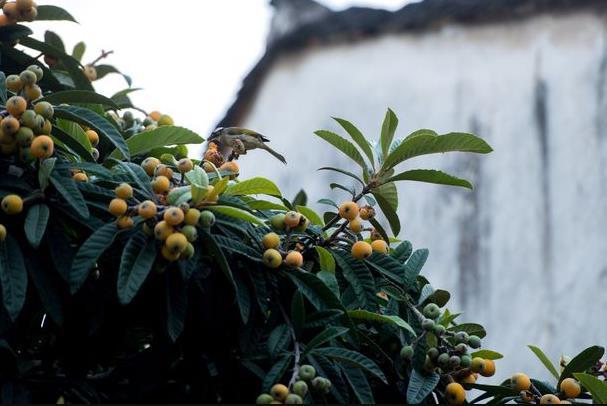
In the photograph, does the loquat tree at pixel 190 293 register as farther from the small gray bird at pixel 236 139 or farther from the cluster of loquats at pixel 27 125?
the small gray bird at pixel 236 139

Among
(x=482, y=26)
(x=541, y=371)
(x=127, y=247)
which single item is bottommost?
(x=541, y=371)

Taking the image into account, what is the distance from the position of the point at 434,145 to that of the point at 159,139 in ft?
1.59

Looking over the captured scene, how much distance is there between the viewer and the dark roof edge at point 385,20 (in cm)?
620

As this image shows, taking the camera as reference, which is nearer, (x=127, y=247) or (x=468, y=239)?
(x=127, y=247)

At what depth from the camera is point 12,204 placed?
1.59 meters

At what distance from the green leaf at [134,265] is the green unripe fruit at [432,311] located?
50 centimetres

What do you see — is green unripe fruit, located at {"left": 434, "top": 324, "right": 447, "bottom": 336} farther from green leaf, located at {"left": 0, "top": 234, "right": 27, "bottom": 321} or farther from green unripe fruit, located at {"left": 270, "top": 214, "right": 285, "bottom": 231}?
green leaf, located at {"left": 0, "top": 234, "right": 27, "bottom": 321}

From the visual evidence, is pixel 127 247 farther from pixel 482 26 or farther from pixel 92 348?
pixel 482 26

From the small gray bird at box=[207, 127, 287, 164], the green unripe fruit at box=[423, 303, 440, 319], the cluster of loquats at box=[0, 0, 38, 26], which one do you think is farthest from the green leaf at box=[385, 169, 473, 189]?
the cluster of loquats at box=[0, 0, 38, 26]

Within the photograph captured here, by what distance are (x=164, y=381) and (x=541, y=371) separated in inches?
155

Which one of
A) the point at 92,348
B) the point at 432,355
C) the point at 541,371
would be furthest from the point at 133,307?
the point at 541,371

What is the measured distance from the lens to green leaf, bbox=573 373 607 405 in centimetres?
174

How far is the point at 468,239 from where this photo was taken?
5.95 meters

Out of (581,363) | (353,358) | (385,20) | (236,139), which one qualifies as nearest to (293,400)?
(353,358)
